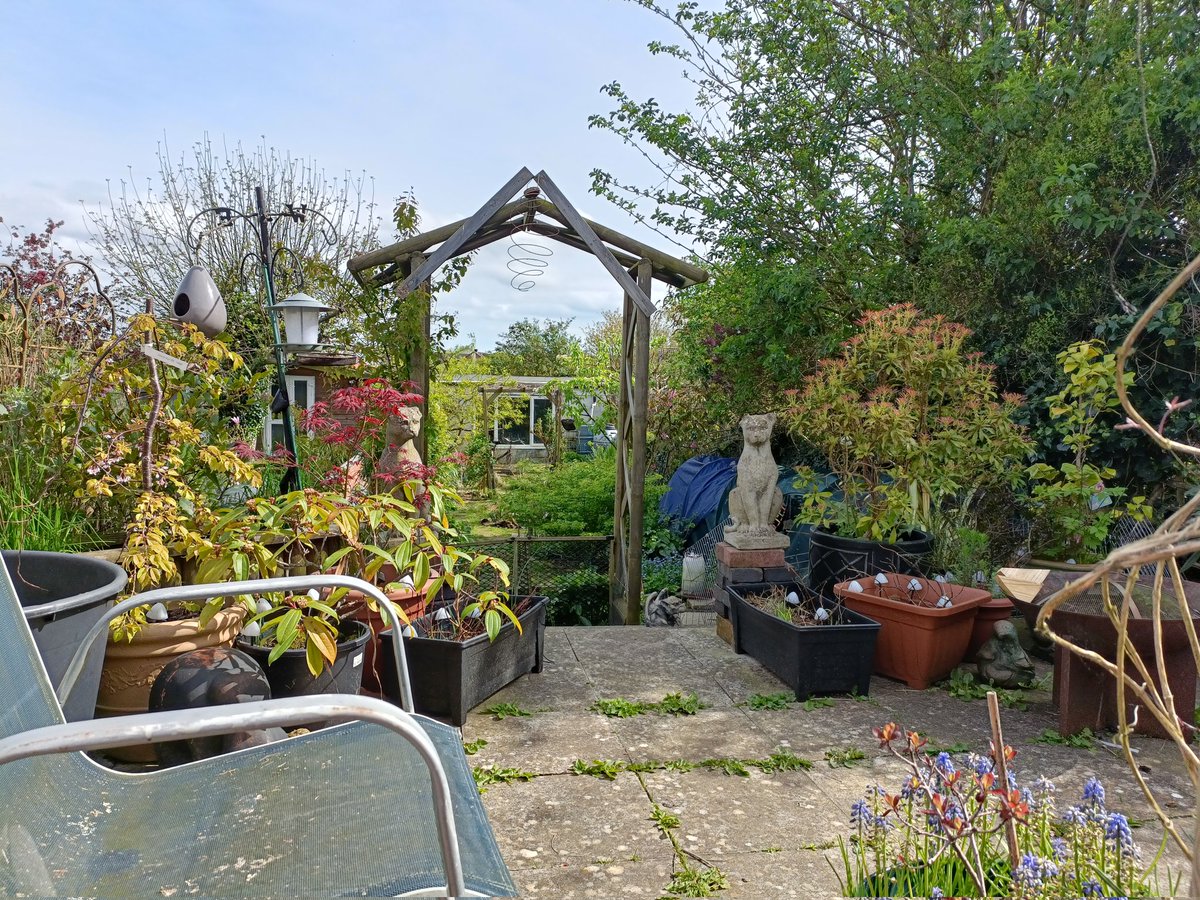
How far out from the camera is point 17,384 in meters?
3.63

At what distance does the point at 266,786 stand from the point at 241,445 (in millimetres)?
2241

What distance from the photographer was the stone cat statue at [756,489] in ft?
13.5

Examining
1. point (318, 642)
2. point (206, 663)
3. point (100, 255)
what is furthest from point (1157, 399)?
point (100, 255)

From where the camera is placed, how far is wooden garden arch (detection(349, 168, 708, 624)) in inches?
170

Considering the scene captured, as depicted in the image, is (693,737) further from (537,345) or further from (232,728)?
(537,345)

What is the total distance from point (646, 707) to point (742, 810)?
785mm

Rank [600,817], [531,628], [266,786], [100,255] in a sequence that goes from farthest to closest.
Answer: [100,255]
[531,628]
[600,817]
[266,786]

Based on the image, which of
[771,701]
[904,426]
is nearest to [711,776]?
[771,701]

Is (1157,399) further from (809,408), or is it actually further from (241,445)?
(241,445)

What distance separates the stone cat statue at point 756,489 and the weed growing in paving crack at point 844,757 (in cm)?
156

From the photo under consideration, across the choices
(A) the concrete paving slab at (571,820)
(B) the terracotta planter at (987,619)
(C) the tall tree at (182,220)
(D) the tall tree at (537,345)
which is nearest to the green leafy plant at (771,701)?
(A) the concrete paving slab at (571,820)

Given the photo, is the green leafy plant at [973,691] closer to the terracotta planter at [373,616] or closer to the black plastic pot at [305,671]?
the terracotta planter at [373,616]

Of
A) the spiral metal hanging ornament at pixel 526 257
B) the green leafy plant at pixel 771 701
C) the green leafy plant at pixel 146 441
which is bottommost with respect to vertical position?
the green leafy plant at pixel 771 701

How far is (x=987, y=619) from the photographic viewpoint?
133 inches
